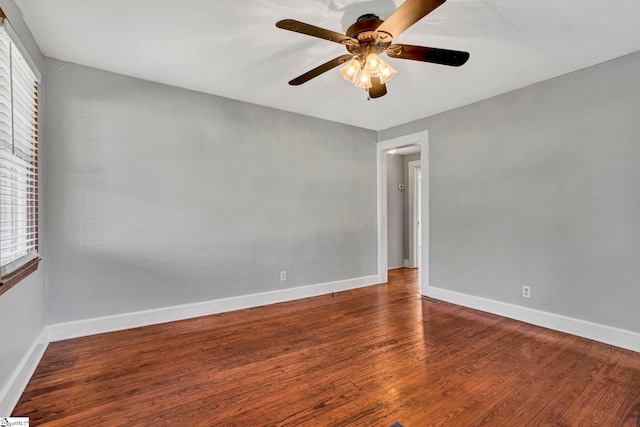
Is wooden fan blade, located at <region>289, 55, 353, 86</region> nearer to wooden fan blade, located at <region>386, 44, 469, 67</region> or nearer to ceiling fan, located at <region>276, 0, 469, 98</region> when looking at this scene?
ceiling fan, located at <region>276, 0, 469, 98</region>

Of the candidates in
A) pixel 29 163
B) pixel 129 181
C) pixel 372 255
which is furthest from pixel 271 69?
pixel 372 255

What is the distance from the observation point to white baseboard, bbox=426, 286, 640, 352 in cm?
250

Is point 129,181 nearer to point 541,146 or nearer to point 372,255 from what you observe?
point 372,255

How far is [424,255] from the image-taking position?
4102mm

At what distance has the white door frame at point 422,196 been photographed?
161 inches

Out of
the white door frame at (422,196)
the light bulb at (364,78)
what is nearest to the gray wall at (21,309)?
the light bulb at (364,78)

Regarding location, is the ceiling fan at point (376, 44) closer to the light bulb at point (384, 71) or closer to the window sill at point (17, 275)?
the light bulb at point (384, 71)

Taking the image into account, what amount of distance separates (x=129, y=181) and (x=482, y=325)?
383 cm

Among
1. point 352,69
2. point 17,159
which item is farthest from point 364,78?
point 17,159

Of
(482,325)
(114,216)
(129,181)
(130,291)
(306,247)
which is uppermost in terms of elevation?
(129,181)

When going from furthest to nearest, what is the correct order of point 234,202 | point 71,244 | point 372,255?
point 372,255
point 234,202
point 71,244

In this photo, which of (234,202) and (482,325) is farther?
(234,202)

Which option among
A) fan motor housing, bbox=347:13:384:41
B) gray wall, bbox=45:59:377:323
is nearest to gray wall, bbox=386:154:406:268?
gray wall, bbox=45:59:377:323

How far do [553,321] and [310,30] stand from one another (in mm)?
3376
